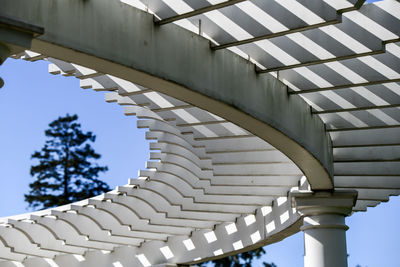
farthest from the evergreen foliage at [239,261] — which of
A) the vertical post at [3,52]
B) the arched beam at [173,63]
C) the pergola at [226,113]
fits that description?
the vertical post at [3,52]

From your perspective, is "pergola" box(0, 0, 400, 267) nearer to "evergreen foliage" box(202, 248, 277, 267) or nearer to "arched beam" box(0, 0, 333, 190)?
"arched beam" box(0, 0, 333, 190)

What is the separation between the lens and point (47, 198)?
246 ft

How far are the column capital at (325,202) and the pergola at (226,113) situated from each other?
0.11ft

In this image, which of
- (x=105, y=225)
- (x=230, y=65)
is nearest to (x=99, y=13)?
(x=230, y=65)

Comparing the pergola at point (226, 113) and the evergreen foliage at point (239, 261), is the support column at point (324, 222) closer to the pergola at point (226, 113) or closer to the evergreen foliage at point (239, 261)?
the pergola at point (226, 113)

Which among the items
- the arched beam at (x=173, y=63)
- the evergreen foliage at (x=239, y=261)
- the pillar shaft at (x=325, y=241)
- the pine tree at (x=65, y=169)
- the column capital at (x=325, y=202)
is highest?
the pine tree at (x=65, y=169)

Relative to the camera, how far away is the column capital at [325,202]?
2038 cm

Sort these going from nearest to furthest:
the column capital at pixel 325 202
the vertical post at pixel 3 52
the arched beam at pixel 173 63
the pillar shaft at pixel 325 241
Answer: the vertical post at pixel 3 52 → the arched beam at pixel 173 63 → the pillar shaft at pixel 325 241 → the column capital at pixel 325 202

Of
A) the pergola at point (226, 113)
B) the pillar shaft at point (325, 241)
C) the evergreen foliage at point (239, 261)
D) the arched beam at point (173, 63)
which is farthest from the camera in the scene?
the evergreen foliage at point (239, 261)

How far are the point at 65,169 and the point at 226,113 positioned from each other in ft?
214

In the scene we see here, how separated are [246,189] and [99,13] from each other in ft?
52.9

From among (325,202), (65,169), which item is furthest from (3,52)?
(65,169)

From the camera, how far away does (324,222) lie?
802 inches

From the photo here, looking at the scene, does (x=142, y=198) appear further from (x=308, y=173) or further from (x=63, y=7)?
(x=63, y=7)
